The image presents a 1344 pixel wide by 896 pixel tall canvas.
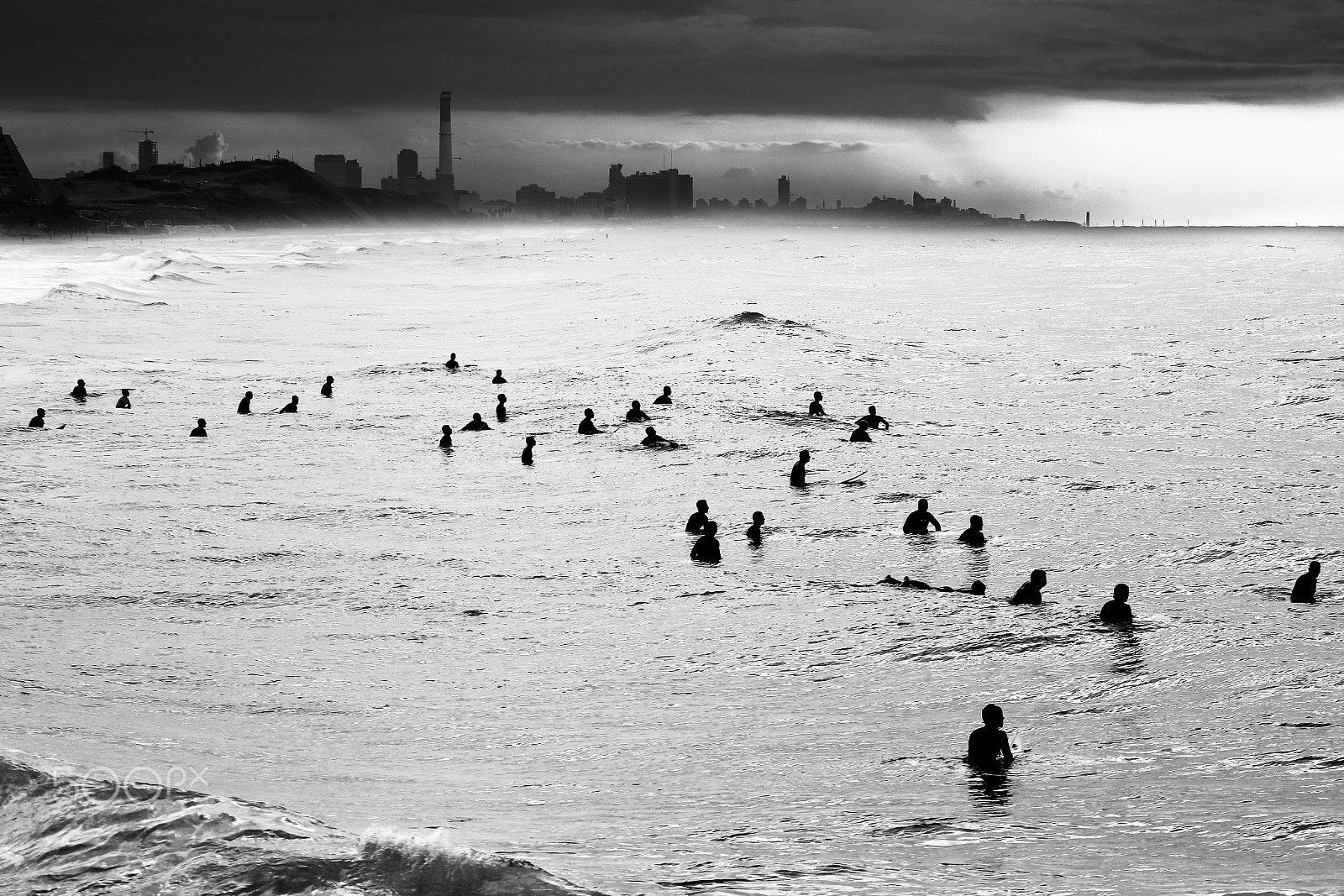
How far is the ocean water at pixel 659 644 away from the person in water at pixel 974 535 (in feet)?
1.12

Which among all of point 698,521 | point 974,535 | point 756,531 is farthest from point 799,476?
point 974,535

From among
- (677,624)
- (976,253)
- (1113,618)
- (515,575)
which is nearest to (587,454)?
(515,575)

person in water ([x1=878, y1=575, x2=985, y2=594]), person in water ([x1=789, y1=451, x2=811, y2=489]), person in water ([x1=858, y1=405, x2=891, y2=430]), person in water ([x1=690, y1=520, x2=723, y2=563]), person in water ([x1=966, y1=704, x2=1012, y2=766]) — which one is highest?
person in water ([x1=858, y1=405, x2=891, y2=430])

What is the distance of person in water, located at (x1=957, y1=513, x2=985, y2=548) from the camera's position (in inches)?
762

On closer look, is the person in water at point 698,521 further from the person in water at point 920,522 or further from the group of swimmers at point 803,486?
the person in water at point 920,522

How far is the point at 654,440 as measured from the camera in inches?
1109

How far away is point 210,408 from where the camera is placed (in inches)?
1294

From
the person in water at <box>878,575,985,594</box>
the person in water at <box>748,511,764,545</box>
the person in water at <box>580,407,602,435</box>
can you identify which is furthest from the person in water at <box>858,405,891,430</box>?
the person in water at <box>878,575,985,594</box>

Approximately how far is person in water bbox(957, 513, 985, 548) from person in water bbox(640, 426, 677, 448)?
976cm

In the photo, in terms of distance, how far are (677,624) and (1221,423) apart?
20.9 m

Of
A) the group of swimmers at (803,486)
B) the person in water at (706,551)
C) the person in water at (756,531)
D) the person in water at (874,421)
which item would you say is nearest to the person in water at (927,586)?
the group of swimmers at (803,486)

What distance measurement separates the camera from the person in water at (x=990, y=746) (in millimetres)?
11281

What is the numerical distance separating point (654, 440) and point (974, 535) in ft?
33.2

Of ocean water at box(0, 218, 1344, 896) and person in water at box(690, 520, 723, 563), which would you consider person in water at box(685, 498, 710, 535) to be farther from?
person in water at box(690, 520, 723, 563)
